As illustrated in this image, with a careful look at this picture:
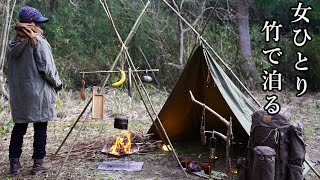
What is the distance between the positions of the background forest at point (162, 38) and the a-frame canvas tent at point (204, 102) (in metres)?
4.93

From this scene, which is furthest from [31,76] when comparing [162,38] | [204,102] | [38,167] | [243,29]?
[243,29]

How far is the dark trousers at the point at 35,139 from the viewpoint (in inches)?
159

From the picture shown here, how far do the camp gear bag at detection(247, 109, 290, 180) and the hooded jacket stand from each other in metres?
1.84

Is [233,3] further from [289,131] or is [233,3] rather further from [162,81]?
[289,131]

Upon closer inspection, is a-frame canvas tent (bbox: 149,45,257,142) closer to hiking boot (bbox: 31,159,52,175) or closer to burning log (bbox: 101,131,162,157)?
burning log (bbox: 101,131,162,157)

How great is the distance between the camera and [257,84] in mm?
10414

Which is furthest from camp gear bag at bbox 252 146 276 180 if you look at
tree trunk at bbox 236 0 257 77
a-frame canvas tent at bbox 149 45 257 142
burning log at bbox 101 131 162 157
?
tree trunk at bbox 236 0 257 77

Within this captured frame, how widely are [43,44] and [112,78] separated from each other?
19.3 feet

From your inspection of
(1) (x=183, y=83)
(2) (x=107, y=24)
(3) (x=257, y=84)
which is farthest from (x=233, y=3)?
(1) (x=183, y=83)

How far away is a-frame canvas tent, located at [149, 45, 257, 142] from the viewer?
4.50 m

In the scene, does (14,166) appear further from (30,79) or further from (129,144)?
(129,144)

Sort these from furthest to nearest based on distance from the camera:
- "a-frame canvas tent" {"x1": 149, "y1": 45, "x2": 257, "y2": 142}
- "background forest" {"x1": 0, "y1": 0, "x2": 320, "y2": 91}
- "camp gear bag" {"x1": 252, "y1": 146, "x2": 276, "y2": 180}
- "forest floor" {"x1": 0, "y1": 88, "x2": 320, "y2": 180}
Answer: "background forest" {"x1": 0, "y1": 0, "x2": 320, "y2": 91}
"a-frame canvas tent" {"x1": 149, "y1": 45, "x2": 257, "y2": 142}
"forest floor" {"x1": 0, "y1": 88, "x2": 320, "y2": 180}
"camp gear bag" {"x1": 252, "y1": 146, "x2": 276, "y2": 180}

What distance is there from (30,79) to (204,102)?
2016 mm

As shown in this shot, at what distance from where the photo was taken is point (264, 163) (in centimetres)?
322
